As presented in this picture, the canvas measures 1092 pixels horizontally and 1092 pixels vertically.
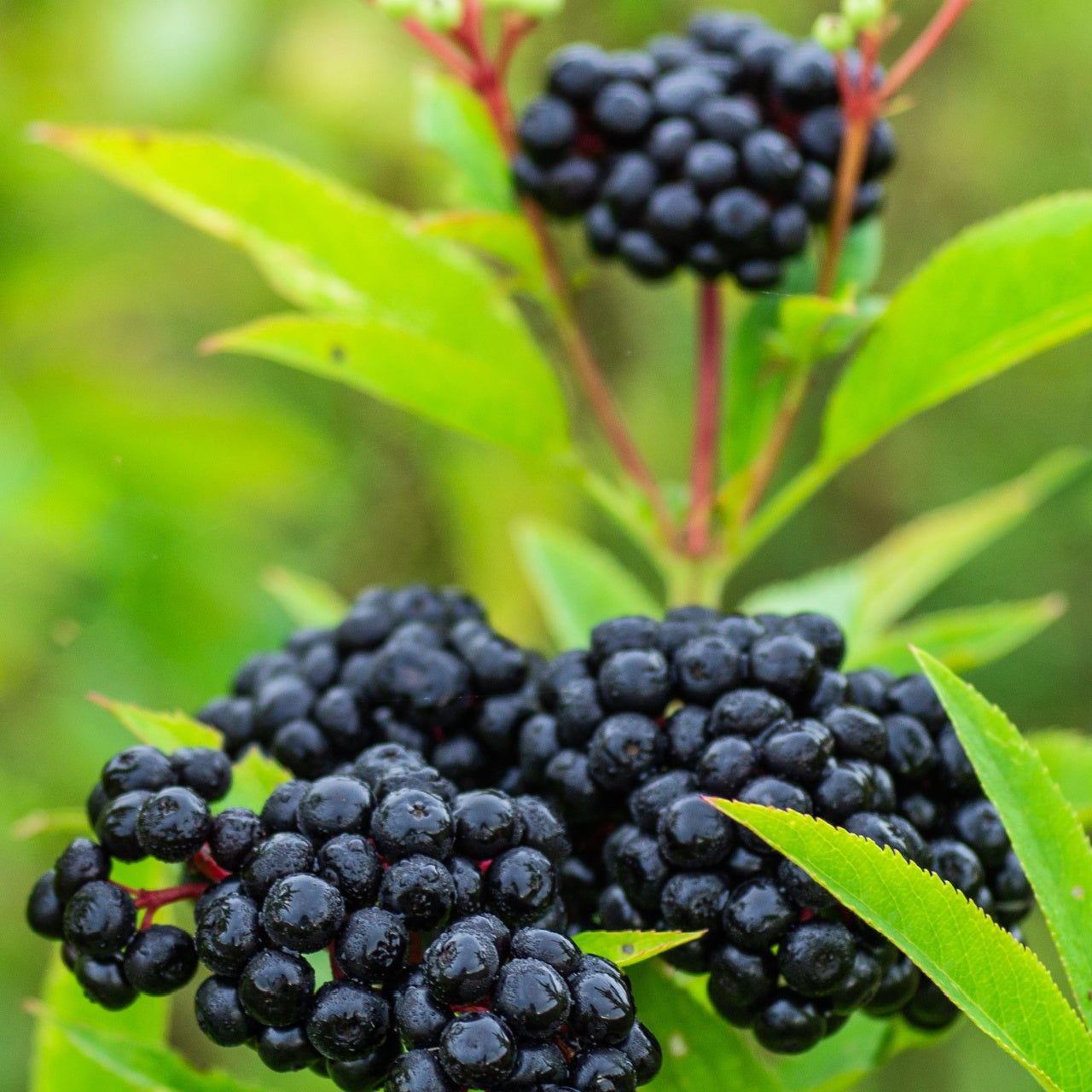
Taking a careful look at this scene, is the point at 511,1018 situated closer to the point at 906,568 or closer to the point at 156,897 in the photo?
the point at 156,897

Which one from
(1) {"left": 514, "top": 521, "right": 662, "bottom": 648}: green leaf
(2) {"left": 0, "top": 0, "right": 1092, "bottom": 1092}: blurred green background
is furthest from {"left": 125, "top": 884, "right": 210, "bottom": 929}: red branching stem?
(2) {"left": 0, "top": 0, "right": 1092, "bottom": 1092}: blurred green background

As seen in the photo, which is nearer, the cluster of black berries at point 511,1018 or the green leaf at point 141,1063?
the cluster of black berries at point 511,1018

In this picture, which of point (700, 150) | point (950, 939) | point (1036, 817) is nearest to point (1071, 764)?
point (1036, 817)

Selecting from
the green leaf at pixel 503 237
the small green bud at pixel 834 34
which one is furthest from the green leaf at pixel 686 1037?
the small green bud at pixel 834 34

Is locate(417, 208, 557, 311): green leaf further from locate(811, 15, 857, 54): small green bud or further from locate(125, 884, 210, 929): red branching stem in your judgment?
locate(125, 884, 210, 929): red branching stem

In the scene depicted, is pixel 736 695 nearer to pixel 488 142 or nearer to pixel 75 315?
pixel 488 142

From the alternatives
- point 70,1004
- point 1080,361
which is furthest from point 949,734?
point 1080,361

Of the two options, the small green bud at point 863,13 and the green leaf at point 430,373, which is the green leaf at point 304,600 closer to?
the green leaf at point 430,373
